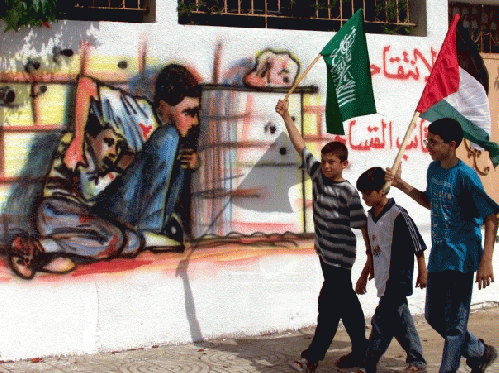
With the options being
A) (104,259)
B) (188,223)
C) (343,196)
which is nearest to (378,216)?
(343,196)

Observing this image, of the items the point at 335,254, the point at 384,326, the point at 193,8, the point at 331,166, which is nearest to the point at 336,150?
the point at 331,166

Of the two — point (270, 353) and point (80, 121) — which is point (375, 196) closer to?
point (270, 353)

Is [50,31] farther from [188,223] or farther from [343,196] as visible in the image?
[343,196]

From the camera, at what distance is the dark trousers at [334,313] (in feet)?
18.5

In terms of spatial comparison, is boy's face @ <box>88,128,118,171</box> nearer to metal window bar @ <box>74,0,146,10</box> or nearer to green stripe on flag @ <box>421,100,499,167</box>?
metal window bar @ <box>74,0,146,10</box>

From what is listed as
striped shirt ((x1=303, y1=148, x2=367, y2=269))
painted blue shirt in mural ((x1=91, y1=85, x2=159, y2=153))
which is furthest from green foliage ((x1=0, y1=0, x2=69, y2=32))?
striped shirt ((x1=303, y1=148, x2=367, y2=269))

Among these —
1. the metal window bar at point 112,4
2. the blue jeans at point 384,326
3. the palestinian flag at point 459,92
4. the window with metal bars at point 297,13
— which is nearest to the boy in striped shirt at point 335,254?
the blue jeans at point 384,326

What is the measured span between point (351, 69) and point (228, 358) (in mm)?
2338

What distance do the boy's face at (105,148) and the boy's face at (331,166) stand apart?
64.0 inches

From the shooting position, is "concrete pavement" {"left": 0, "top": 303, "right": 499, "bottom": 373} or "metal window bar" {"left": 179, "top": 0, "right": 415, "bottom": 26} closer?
"concrete pavement" {"left": 0, "top": 303, "right": 499, "bottom": 373}

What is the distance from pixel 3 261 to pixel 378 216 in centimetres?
265

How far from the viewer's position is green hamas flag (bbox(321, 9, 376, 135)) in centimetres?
627

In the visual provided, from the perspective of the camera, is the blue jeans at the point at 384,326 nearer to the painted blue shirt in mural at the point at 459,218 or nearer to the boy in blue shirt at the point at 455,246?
the boy in blue shirt at the point at 455,246

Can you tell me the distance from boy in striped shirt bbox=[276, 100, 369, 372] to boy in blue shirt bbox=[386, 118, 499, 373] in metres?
0.63
